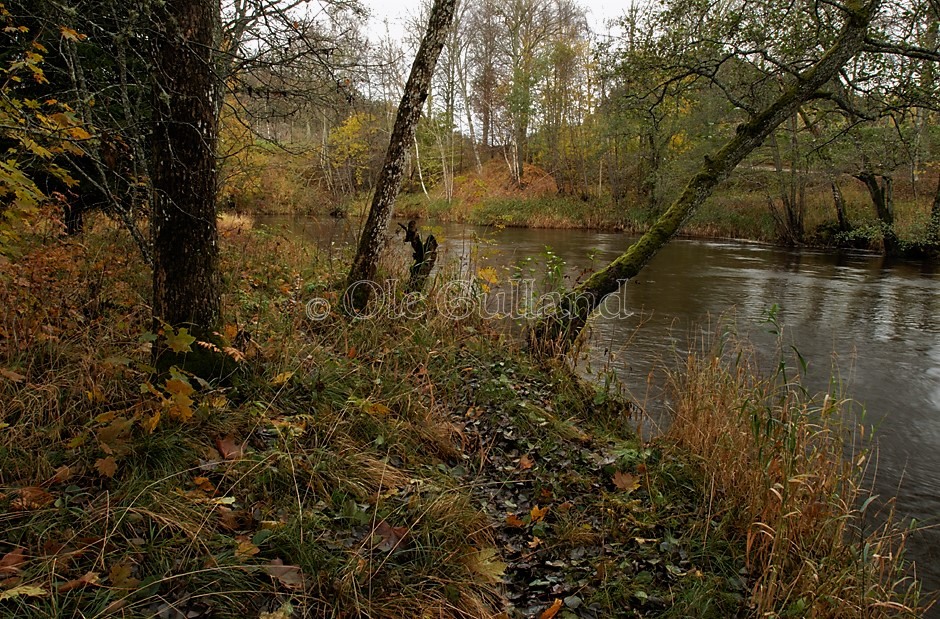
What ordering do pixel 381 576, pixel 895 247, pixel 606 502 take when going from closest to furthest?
pixel 381 576, pixel 606 502, pixel 895 247

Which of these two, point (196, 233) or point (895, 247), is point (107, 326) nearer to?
point (196, 233)

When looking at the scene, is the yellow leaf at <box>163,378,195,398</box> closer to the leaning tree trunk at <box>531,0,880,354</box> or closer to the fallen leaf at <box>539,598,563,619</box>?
the fallen leaf at <box>539,598,563,619</box>

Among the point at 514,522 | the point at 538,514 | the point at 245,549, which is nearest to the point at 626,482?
the point at 538,514

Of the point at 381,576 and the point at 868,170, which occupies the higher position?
the point at 868,170

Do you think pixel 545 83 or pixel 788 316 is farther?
pixel 545 83

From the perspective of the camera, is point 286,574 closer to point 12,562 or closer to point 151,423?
point 12,562

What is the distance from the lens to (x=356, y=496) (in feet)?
9.06

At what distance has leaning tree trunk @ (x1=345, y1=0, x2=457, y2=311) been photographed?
5.27 m

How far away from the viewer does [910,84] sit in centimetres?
662

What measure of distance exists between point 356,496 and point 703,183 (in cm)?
524

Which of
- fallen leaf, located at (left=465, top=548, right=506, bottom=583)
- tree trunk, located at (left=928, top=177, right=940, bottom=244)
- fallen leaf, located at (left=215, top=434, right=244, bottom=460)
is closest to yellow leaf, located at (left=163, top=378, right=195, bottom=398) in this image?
fallen leaf, located at (left=215, top=434, right=244, bottom=460)

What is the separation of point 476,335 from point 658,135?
2125 cm

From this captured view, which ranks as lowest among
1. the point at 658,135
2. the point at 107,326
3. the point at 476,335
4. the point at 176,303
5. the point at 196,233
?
the point at 476,335

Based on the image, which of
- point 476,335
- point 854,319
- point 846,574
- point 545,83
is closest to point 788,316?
point 854,319
